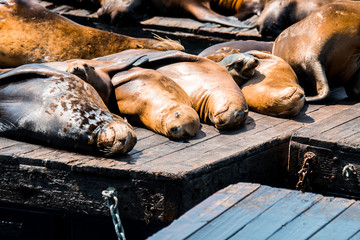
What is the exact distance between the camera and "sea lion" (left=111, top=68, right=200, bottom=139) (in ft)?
14.7

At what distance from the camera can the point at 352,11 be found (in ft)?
18.4

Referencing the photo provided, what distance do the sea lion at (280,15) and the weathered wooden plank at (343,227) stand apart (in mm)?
4572

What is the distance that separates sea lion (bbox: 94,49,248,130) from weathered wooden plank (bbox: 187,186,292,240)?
4.80ft

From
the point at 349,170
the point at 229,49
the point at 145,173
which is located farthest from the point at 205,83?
the point at 145,173

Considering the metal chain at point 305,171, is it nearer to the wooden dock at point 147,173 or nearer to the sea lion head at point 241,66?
the wooden dock at point 147,173

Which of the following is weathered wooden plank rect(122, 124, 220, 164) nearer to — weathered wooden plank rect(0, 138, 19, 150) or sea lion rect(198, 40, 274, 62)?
weathered wooden plank rect(0, 138, 19, 150)

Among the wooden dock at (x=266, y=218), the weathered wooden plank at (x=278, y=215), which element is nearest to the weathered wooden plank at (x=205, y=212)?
the wooden dock at (x=266, y=218)

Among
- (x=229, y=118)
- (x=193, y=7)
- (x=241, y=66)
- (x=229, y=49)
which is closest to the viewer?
(x=229, y=118)

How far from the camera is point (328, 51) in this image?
554cm

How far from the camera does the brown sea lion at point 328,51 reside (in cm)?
551

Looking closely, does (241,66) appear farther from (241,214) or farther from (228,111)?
(241,214)

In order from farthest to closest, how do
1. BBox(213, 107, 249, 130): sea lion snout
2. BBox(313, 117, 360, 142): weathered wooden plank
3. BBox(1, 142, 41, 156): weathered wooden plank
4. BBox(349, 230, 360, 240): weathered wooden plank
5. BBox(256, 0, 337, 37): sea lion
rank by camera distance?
BBox(256, 0, 337, 37): sea lion, BBox(213, 107, 249, 130): sea lion snout, BBox(313, 117, 360, 142): weathered wooden plank, BBox(1, 142, 41, 156): weathered wooden plank, BBox(349, 230, 360, 240): weathered wooden plank

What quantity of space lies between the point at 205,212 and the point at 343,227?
0.57 meters

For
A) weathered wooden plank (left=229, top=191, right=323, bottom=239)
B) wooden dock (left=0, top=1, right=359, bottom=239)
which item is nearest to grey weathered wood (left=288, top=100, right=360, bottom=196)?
wooden dock (left=0, top=1, right=359, bottom=239)
